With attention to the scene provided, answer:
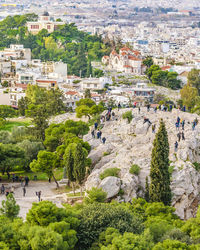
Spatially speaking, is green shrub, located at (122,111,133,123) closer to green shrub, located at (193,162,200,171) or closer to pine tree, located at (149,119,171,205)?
green shrub, located at (193,162,200,171)

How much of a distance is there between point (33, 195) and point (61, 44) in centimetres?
7263

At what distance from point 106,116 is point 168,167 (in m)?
11.9

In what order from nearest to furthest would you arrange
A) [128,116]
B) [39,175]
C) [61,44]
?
[39,175], [128,116], [61,44]

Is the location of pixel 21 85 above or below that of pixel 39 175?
above

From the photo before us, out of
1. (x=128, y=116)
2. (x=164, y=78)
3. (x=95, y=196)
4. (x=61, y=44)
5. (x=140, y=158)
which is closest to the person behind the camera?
(x=95, y=196)

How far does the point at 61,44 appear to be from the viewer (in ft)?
326

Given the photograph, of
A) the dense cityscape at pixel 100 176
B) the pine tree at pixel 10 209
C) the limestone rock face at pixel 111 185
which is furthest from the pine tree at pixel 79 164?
the pine tree at pixel 10 209

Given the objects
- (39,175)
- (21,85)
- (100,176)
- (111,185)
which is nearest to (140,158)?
(100,176)

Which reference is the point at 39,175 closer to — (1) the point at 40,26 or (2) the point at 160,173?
(2) the point at 160,173

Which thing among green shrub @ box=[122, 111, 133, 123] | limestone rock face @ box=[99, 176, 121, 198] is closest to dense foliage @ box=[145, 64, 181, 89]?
green shrub @ box=[122, 111, 133, 123]

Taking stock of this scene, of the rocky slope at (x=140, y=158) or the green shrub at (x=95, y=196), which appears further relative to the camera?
the rocky slope at (x=140, y=158)

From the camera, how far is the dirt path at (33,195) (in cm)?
2744

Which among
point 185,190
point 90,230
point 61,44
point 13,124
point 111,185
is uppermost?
point 61,44

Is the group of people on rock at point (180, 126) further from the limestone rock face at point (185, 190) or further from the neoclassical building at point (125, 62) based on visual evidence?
the neoclassical building at point (125, 62)
